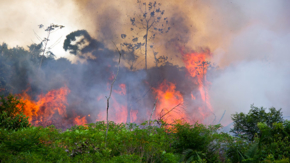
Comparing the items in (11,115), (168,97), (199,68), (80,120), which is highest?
(199,68)

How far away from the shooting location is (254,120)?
14992 mm

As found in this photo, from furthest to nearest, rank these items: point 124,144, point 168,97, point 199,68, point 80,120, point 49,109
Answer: point 199,68, point 168,97, point 80,120, point 49,109, point 124,144

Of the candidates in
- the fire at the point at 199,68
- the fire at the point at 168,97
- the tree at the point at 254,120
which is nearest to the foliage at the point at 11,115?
the tree at the point at 254,120

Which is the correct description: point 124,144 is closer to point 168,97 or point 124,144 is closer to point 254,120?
point 254,120

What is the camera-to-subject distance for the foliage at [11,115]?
300 inches

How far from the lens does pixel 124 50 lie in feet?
98.8

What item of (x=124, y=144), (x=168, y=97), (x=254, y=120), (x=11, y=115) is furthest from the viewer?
(x=168, y=97)

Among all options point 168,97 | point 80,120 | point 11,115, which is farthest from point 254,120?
point 80,120

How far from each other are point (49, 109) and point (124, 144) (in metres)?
20.3

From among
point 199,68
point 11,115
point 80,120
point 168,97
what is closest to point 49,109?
point 80,120

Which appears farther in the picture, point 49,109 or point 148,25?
point 148,25

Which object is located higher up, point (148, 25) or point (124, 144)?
point (148, 25)

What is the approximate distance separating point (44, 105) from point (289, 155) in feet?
77.2

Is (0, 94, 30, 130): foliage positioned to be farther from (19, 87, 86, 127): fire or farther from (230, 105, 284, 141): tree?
(19, 87, 86, 127): fire
